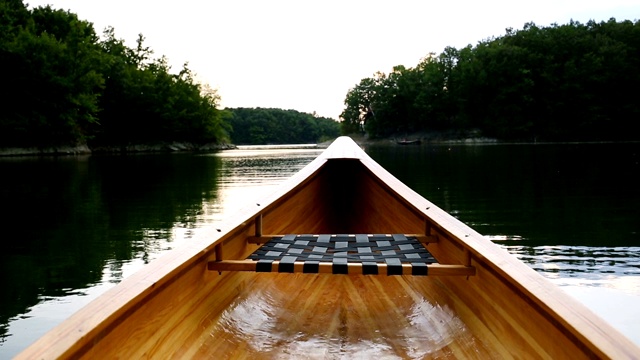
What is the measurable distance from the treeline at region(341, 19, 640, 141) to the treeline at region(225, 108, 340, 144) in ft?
150

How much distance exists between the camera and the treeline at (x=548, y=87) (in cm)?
5822

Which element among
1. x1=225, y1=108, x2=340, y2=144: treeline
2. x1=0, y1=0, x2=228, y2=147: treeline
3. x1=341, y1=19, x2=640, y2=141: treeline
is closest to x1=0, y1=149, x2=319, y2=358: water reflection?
x1=0, y1=0, x2=228, y2=147: treeline

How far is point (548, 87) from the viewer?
62406mm

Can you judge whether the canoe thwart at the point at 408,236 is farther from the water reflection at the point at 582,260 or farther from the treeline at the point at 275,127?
the treeline at the point at 275,127

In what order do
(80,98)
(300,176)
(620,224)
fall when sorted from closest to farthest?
(300,176) < (620,224) < (80,98)

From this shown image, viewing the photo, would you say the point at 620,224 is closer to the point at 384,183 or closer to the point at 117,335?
the point at 384,183

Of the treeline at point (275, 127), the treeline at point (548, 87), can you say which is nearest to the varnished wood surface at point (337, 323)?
the treeline at point (548, 87)

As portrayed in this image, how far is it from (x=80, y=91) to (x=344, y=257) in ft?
137

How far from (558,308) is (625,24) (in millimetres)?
71795

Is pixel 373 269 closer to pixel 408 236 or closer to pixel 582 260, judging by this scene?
pixel 408 236

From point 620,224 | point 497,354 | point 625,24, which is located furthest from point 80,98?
point 625,24

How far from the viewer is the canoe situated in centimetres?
152

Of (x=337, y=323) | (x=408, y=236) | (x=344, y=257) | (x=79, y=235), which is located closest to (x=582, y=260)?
(x=408, y=236)

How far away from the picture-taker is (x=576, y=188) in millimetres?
10961
